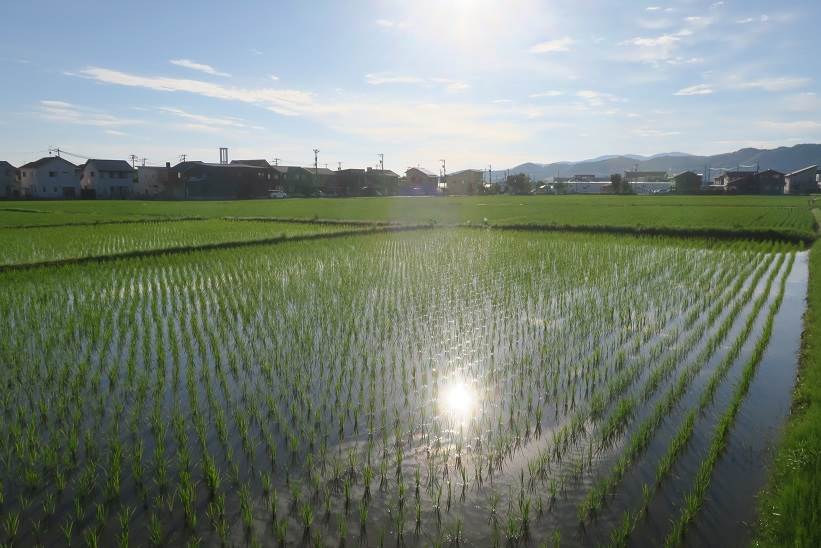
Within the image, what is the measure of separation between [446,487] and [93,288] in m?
7.31

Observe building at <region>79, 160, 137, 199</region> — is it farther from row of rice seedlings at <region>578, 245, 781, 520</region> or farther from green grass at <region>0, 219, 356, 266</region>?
row of rice seedlings at <region>578, 245, 781, 520</region>

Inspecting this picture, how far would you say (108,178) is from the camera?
47.8 m

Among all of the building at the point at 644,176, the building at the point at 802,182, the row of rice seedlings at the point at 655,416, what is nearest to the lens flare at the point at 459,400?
the row of rice seedlings at the point at 655,416

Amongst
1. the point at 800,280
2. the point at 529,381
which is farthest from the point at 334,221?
the point at 529,381

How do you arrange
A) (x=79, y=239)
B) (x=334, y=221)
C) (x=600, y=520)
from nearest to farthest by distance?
1. (x=600, y=520)
2. (x=79, y=239)
3. (x=334, y=221)

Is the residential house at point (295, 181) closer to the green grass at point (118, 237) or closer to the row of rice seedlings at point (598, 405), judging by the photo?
the green grass at point (118, 237)

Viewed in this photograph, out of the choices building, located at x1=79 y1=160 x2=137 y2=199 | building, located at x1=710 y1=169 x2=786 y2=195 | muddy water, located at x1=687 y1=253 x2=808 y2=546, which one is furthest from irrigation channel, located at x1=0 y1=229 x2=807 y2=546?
building, located at x1=710 y1=169 x2=786 y2=195

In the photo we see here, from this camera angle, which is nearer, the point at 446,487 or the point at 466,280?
the point at 446,487

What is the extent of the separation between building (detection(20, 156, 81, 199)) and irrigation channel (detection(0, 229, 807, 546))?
45206 mm

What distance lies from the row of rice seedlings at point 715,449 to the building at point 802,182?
191 feet

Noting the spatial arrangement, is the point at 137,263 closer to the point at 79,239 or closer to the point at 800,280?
the point at 79,239

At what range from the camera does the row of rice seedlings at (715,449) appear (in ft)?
9.38

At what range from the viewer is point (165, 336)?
6195 mm

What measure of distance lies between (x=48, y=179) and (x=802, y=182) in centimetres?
6683
